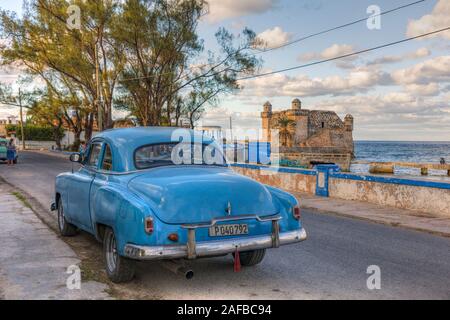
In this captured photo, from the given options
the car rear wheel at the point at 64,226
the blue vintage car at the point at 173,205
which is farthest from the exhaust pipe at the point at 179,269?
the car rear wheel at the point at 64,226

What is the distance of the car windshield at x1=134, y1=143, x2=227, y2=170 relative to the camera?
5961mm

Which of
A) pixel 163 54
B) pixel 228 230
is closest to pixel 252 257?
pixel 228 230

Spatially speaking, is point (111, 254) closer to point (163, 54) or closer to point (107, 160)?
point (107, 160)

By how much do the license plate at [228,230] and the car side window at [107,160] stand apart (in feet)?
6.14

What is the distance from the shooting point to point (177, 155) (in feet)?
20.2

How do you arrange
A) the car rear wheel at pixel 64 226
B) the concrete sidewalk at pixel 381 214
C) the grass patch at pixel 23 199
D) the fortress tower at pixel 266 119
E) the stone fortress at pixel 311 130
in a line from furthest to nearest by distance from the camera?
the fortress tower at pixel 266 119 → the stone fortress at pixel 311 130 → the grass patch at pixel 23 199 → the concrete sidewalk at pixel 381 214 → the car rear wheel at pixel 64 226

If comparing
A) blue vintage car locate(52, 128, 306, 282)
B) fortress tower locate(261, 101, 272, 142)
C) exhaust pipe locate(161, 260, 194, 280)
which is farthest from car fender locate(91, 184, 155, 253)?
fortress tower locate(261, 101, 272, 142)

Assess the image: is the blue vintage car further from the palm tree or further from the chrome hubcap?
the palm tree

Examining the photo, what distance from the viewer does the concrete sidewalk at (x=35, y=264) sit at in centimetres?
520

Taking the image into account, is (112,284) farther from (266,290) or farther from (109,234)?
(266,290)

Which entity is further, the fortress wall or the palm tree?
the palm tree

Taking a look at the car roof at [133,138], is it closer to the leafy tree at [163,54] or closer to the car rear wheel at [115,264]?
the car rear wheel at [115,264]
